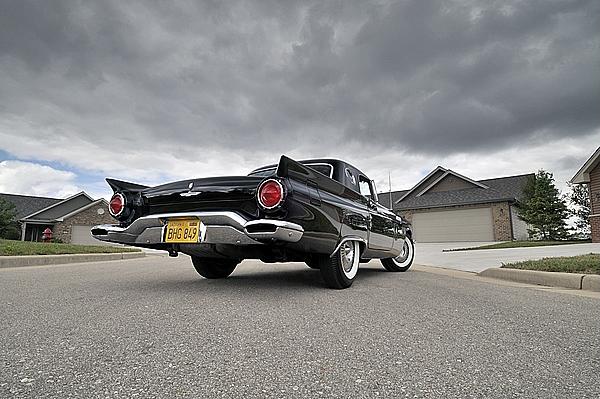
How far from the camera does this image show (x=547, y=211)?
21.6 m

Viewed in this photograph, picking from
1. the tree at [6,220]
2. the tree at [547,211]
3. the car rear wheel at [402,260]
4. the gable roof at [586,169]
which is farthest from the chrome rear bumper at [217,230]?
the tree at [6,220]

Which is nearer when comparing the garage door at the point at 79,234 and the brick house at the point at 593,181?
the brick house at the point at 593,181

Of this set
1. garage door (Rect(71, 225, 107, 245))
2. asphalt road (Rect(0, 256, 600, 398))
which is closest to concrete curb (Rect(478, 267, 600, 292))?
asphalt road (Rect(0, 256, 600, 398))

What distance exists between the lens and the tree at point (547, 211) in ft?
70.2

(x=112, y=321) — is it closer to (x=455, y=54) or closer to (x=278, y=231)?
(x=278, y=231)

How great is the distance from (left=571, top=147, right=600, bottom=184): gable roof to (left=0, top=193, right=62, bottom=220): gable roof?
36224mm

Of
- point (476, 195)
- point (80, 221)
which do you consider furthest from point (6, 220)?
point (476, 195)

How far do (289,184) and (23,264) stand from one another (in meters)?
7.30

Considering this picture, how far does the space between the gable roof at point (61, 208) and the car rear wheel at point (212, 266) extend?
99.7ft

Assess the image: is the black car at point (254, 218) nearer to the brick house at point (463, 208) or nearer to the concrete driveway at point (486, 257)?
the concrete driveway at point (486, 257)

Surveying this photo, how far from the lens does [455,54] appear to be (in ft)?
34.6

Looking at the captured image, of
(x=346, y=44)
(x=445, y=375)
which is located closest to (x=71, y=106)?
(x=346, y=44)

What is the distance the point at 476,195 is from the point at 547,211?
4.05 m

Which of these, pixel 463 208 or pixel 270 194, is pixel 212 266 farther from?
pixel 463 208
